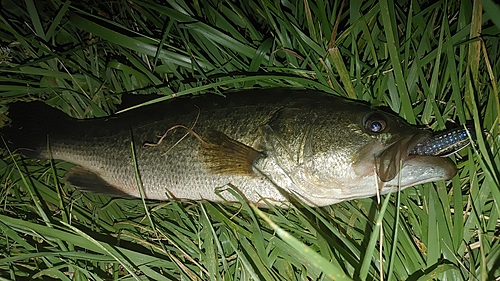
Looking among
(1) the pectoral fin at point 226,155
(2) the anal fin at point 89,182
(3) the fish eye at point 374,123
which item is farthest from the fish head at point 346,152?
(2) the anal fin at point 89,182

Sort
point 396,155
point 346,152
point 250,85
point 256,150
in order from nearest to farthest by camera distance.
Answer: point 396,155 → point 346,152 → point 256,150 → point 250,85

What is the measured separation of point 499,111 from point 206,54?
185 centimetres

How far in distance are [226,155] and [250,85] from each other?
2.18ft

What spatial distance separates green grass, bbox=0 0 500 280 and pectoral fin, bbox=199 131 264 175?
27cm

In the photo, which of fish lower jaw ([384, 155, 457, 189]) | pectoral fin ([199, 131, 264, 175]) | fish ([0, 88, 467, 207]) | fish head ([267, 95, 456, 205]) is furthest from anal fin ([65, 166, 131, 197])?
fish lower jaw ([384, 155, 457, 189])

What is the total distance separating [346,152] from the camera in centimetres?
217

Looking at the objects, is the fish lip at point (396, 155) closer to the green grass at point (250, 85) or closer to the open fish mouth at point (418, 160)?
the open fish mouth at point (418, 160)

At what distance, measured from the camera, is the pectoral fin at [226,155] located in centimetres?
231

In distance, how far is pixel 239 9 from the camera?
9.39 ft

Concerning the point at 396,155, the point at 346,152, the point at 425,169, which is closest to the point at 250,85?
the point at 346,152

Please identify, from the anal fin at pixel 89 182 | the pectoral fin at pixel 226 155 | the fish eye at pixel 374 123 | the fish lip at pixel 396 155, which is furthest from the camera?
the anal fin at pixel 89 182

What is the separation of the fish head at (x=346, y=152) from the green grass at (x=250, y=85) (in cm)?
18

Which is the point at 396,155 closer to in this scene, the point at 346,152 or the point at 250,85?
the point at 346,152

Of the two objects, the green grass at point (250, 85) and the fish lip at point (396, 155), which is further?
the green grass at point (250, 85)
